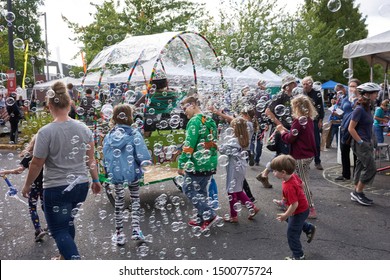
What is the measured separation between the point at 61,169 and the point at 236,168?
233 centimetres

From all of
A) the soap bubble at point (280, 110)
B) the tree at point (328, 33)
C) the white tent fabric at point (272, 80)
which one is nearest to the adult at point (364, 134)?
the soap bubble at point (280, 110)

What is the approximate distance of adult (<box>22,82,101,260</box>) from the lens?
10.2ft

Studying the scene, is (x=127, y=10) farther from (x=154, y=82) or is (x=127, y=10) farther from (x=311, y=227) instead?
(x=311, y=227)

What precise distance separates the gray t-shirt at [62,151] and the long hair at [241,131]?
2.21 metres

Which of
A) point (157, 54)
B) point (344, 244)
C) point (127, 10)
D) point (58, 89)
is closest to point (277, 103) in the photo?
point (157, 54)

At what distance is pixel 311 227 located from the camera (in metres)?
3.96

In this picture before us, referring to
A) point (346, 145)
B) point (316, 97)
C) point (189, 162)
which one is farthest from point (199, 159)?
point (316, 97)

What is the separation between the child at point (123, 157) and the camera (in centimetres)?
415

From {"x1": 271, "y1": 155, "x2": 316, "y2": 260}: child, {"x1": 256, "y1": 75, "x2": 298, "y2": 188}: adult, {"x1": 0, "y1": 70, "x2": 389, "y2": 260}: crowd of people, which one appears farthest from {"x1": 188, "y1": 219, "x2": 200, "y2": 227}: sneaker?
{"x1": 256, "y1": 75, "x2": 298, "y2": 188}: adult

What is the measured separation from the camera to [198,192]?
4.43 metres

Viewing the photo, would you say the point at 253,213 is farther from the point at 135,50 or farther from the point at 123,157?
the point at 135,50

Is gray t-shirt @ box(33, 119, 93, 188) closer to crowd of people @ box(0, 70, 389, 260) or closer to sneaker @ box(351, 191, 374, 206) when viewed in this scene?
crowd of people @ box(0, 70, 389, 260)

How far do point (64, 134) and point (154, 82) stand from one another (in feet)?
11.0

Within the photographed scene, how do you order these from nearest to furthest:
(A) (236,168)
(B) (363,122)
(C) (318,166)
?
(A) (236,168) < (B) (363,122) < (C) (318,166)
